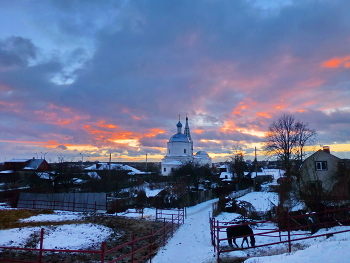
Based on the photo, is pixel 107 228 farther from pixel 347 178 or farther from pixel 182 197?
pixel 347 178

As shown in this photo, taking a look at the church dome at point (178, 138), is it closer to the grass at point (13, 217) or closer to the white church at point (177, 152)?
the white church at point (177, 152)

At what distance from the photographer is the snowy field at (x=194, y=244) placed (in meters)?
7.68

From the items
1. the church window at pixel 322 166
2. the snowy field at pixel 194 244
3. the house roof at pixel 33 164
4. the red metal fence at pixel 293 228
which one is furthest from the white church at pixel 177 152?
the red metal fence at pixel 293 228

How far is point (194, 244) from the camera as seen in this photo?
45.9 feet

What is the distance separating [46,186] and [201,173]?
26605 mm

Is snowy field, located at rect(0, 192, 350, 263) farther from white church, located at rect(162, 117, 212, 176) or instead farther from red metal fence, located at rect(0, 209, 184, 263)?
white church, located at rect(162, 117, 212, 176)

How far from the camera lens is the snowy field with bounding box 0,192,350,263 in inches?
302

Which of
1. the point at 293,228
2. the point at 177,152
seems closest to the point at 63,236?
the point at 293,228

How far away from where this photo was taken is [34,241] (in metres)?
14.2

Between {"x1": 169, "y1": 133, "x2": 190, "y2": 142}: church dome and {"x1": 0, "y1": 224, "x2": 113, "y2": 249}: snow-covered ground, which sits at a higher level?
{"x1": 169, "y1": 133, "x2": 190, "y2": 142}: church dome

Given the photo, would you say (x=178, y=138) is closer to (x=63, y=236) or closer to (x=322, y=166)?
(x=322, y=166)

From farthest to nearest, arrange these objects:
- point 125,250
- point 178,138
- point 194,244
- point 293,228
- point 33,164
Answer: point 178,138 → point 33,164 → point 194,244 → point 125,250 → point 293,228

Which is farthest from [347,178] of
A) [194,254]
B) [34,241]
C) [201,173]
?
[201,173]

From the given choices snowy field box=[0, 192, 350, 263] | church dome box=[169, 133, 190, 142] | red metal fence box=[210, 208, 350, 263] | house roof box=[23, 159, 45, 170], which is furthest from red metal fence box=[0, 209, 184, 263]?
church dome box=[169, 133, 190, 142]
